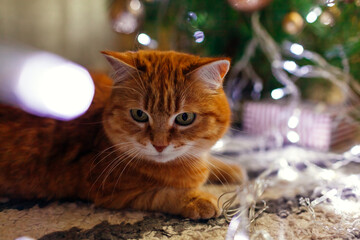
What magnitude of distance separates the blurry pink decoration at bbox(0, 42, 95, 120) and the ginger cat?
0.14 meters

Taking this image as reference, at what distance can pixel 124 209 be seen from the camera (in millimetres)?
987

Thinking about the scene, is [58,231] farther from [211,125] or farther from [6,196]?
[211,125]

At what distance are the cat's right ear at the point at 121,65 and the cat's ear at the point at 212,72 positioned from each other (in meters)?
0.21

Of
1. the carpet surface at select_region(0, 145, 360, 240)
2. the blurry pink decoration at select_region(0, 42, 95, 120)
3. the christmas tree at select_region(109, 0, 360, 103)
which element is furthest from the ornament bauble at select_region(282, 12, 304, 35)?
Result: the blurry pink decoration at select_region(0, 42, 95, 120)

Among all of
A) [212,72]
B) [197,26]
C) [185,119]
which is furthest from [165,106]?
[197,26]

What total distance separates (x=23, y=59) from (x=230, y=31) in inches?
65.3

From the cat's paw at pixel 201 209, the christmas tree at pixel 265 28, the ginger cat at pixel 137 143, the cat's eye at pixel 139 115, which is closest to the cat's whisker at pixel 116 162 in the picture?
the ginger cat at pixel 137 143

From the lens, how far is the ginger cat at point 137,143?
36.2 inches

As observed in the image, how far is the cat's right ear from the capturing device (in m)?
0.91

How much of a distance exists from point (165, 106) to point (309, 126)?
4.03 feet

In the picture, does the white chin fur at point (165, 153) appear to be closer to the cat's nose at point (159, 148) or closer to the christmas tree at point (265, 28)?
the cat's nose at point (159, 148)

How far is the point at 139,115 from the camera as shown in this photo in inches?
37.8

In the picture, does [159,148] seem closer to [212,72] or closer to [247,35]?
[212,72]

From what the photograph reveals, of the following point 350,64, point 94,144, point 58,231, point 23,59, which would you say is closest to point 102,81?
point 94,144
